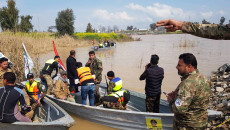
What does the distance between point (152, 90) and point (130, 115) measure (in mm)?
743

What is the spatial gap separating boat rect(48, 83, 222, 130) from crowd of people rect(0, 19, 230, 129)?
22 cm

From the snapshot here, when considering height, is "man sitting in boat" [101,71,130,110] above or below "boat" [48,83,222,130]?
above

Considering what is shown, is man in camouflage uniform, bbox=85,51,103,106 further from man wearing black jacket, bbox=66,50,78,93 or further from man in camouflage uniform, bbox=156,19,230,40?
man in camouflage uniform, bbox=156,19,230,40

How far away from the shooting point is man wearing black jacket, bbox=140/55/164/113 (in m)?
4.00

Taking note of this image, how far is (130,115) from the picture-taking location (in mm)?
4043

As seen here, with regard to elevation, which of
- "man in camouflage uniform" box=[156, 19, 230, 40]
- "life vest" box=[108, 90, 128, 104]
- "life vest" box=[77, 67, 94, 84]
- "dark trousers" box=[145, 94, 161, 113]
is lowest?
"dark trousers" box=[145, 94, 161, 113]

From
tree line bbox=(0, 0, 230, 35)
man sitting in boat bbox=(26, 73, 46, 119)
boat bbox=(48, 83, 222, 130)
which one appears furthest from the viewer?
tree line bbox=(0, 0, 230, 35)

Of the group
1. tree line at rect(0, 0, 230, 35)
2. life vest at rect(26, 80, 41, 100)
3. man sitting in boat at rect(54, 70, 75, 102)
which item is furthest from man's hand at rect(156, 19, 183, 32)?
tree line at rect(0, 0, 230, 35)

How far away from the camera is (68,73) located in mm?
5457

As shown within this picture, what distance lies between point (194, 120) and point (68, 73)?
4.12 meters

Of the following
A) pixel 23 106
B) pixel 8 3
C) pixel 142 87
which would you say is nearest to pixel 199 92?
pixel 23 106

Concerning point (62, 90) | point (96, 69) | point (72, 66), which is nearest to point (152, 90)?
point (96, 69)

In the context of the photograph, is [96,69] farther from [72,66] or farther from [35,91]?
[35,91]

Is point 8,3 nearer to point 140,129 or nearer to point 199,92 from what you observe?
point 140,129
